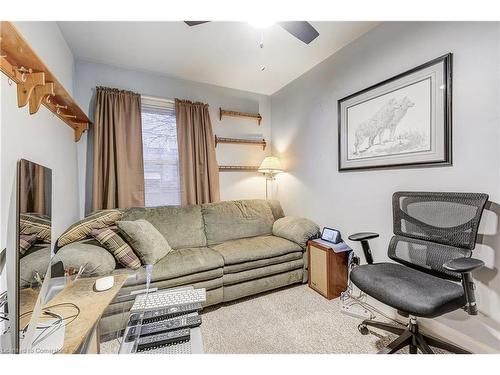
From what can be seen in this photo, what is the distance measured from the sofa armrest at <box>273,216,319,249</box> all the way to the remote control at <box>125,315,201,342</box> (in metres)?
1.64

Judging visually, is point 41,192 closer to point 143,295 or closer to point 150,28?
point 143,295

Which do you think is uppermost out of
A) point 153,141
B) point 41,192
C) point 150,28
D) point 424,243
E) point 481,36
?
point 150,28

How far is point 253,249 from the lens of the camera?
87.4 inches

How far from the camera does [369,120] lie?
6.69 ft

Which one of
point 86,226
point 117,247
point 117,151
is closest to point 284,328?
point 117,247

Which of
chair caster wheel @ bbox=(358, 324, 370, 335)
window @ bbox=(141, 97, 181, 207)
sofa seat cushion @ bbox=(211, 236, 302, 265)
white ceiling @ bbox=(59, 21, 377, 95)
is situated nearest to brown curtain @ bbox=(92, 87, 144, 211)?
window @ bbox=(141, 97, 181, 207)

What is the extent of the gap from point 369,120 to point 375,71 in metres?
0.44

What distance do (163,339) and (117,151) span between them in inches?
86.7

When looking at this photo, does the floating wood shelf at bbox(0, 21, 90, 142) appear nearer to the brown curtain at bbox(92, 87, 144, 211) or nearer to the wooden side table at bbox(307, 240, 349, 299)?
the brown curtain at bbox(92, 87, 144, 211)

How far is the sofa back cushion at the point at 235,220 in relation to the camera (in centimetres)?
259

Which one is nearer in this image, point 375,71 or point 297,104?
point 375,71
